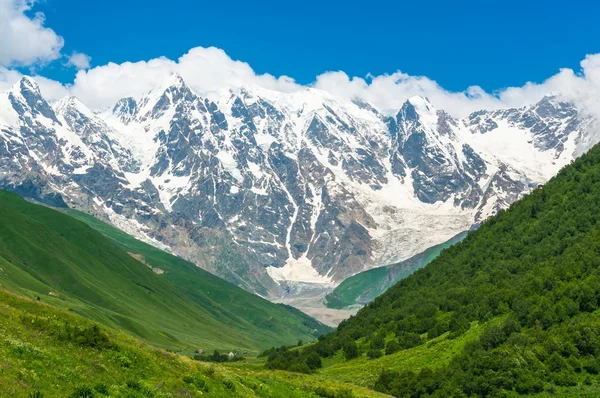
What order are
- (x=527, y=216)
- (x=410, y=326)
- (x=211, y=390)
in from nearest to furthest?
(x=211, y=390) → (x=410, y=326) → (x=527, y=216)

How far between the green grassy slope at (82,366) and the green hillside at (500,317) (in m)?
38.5

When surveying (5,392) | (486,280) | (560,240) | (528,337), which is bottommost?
(5,392)

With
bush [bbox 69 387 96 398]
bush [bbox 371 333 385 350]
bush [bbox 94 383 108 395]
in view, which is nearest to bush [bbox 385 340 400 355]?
bush [bbox 371 333 385 350]

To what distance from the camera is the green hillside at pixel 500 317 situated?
271 feet

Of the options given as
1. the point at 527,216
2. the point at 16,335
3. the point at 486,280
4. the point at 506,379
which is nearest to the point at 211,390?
the point at 16,335

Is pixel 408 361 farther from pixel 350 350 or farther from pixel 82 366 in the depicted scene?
pixel 82 366

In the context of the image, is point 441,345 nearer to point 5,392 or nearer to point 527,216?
point 527,216

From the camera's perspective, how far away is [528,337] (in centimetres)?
9231

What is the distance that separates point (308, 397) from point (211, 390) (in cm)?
1477

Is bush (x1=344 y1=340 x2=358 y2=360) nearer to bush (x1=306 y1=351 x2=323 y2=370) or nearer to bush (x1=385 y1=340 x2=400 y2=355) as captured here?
bush (x1=306 y1=351 x2=323 y2=370)

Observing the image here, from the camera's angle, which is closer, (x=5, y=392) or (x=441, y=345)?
(x=5, y=392)

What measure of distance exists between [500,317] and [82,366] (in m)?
88.1

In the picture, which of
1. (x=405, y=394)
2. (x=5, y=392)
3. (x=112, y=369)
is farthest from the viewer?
(x=405, y=394)

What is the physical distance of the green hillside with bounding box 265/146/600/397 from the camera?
8256 centimetres
